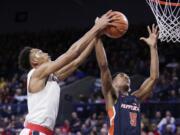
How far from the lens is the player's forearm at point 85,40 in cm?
476

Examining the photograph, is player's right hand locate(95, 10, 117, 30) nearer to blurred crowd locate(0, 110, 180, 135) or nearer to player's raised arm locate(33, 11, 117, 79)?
player's raised arm locate(33, 11, 117, 79)

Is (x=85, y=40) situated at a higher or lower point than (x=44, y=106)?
higher

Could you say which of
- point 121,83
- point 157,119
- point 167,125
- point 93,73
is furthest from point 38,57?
point 93,73

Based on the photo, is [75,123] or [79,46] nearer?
[79,46]

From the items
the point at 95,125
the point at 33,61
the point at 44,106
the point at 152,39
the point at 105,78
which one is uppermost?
the point at 152,39

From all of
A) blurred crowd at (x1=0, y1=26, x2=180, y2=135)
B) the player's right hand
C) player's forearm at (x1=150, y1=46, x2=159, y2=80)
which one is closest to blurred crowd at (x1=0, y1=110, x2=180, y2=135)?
blurred crowd at (x1=0, y1=26, x2=180, y2=135)

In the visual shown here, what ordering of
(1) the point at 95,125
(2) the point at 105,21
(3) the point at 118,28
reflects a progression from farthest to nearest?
(1) the point at 95,125
(3) the point at 118,28
(2) the point at 105,21

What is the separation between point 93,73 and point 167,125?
7158mm

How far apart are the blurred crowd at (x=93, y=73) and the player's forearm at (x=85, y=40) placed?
6771 mm

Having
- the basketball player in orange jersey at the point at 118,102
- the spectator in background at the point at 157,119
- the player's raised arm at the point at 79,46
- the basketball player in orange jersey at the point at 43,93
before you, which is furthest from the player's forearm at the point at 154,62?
the spectator in background at the point at 157,119

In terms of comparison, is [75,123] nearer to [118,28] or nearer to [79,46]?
[118,28]

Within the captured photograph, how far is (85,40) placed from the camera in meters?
4.79

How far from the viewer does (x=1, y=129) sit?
14469mm

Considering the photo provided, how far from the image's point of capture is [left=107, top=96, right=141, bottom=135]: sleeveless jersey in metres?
5.43
